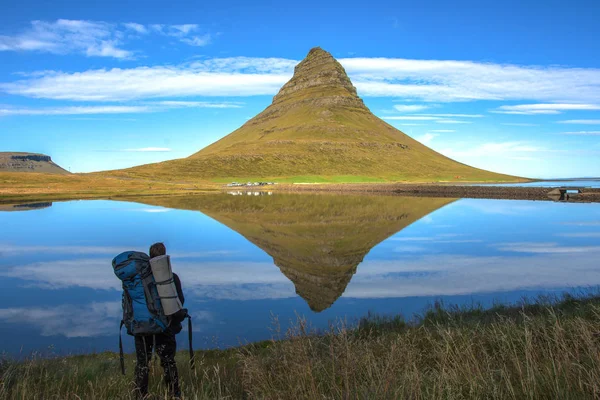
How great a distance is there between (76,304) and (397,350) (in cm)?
1113

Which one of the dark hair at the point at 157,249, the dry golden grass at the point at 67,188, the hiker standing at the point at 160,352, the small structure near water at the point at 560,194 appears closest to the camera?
the dark hair at the point at 157,249

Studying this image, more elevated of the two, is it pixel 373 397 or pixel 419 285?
pixel 373 397

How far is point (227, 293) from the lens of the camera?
50.1 feet

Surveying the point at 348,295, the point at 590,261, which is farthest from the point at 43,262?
the point at 590,261

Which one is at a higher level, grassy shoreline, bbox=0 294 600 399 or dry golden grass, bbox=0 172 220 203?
dry golden grass, bbox=0 172 220 203

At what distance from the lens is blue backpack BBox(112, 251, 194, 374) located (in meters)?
5.72

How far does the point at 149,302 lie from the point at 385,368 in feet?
10.5

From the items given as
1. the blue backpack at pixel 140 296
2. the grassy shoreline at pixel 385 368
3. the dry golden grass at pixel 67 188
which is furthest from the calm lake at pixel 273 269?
the dry golden grass at pixel 67 188

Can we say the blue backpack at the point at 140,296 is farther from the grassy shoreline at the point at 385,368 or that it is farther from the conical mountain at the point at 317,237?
the conical mountain at the point at 317,237

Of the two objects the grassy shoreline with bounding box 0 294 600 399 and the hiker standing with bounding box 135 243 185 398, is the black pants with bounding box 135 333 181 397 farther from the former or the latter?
the grassy shoreline with bounding box 0 294 600 399

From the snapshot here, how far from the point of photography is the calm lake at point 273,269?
480 inches

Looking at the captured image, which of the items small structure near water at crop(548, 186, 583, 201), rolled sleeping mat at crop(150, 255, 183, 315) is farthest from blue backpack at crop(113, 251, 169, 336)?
small structure near water at crop(548, 186, 583, 201)

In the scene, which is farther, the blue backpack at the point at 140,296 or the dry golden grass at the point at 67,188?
the dry golden grass at the point at 67,188

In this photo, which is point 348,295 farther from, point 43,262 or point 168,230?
point 168,230
